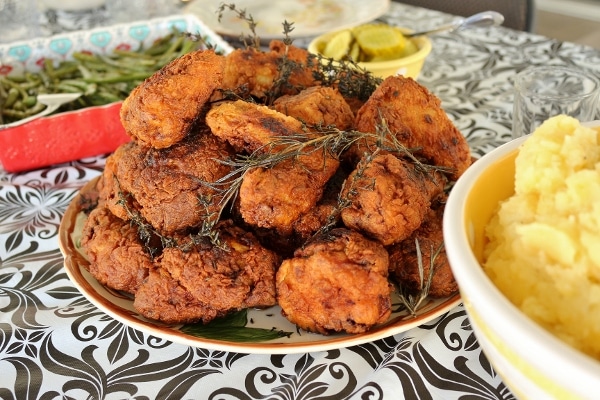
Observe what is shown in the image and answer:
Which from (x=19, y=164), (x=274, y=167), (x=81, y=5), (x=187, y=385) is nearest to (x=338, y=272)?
(x=274, y=167)

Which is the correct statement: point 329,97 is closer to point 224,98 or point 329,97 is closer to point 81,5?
point 224,98

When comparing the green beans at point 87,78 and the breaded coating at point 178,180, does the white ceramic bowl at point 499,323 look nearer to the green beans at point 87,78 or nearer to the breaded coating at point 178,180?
the breaded coating at point 178,180

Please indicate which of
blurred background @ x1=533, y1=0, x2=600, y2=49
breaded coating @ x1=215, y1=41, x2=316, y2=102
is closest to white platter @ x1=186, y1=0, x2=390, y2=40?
breaded coating @ x1=215, y1=41, x2=316, y2=102

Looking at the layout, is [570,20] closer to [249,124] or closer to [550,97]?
[550,97]

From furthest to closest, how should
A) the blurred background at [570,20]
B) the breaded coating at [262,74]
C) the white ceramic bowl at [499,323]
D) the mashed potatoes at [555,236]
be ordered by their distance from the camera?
the blurred background at [570,20] → the breaded coating at [262,74] → the mashed potatoes at [555,236] → the white ceramic bowl at [499,323]

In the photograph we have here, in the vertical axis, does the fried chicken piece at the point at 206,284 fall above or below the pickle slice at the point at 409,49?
above

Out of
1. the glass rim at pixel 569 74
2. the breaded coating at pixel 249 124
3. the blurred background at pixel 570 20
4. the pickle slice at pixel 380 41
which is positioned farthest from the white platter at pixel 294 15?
the blurred background at pixel 570 20
